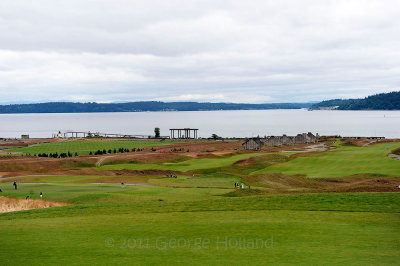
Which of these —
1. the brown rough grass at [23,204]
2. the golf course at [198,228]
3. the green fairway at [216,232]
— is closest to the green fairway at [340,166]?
the golf course at [198,228]

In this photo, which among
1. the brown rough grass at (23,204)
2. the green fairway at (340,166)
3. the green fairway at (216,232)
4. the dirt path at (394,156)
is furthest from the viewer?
the dirt path at (394,156)

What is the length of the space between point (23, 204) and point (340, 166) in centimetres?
4333

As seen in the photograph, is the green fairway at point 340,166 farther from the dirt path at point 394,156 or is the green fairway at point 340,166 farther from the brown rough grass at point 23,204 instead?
the brown rough grass at point 23,204

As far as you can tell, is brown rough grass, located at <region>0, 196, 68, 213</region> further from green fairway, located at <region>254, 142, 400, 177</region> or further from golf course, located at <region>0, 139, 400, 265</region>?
green fairway, located at <region>254, 142, 400, 177</region>

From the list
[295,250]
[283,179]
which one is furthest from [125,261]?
[283,179]

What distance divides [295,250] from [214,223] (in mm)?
6144

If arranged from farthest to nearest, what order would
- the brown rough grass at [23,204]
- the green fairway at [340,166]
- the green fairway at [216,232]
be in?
the green fairway at [340,166]
the brown rough grass at [23,204]
the green fairway at [216,232]

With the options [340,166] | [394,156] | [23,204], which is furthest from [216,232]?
[394,156]

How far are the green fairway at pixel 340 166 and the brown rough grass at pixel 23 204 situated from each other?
32496 millimetres

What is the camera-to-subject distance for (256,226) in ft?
68.6

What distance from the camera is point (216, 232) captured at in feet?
65.4

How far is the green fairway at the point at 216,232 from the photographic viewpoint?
52.7 ft

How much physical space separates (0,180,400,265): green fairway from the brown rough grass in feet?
15.5

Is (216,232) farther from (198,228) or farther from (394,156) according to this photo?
(394,156)
